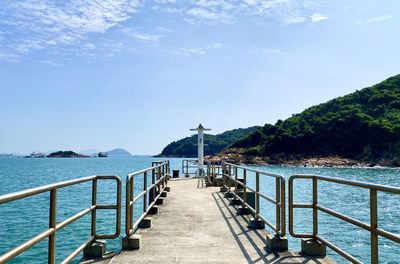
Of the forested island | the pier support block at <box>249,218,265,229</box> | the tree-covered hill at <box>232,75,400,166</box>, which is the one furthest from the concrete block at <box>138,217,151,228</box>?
the forested island

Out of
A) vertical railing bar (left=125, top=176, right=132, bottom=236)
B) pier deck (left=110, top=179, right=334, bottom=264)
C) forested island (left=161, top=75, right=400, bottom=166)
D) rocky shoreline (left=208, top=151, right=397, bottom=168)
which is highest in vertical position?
forested island (left=161, top=75, right=400, bottom=166)

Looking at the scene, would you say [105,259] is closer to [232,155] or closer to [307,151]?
[307,151]

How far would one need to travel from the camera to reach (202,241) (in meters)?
6.64

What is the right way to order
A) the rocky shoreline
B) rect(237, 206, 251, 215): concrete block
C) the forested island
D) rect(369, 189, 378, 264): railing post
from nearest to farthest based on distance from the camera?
rect(369, 189, 378, 264): railing post → rect(237, 206, 251, 215): concrete block → the forested island → the rocky shoreline

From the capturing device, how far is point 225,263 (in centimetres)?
529

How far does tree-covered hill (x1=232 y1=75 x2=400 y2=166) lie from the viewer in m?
89.2

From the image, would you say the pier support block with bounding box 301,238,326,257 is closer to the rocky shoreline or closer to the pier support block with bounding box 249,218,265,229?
the pier support block with bounding box 249,218,265,229

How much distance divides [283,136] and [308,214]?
9070 centimetres

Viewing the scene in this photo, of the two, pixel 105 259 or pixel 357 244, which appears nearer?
pixel 105 259

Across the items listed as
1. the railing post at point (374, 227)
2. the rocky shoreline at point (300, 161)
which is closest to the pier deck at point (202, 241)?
the railing post at point (374, 227)

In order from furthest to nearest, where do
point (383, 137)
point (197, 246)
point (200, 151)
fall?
1. point (383, 137)
2. point (200, 151)
3. point (197, 246)

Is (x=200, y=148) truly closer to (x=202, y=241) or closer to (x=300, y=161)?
(x=202, y=241)

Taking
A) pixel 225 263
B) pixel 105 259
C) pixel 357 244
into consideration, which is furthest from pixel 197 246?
pixel 357 244

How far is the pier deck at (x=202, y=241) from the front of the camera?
546 cm
